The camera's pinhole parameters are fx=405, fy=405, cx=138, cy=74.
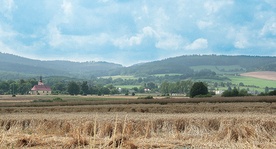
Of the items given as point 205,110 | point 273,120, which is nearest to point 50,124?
point 273,120

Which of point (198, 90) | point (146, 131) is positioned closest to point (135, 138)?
point (146, 131)

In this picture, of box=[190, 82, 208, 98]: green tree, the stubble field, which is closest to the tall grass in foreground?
the stubble field

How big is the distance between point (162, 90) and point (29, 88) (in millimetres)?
48686

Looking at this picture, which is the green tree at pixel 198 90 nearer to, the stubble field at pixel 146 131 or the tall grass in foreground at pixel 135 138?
the stubble field at pixel 146 131

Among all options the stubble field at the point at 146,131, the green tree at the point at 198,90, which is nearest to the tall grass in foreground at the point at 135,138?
the stubble field at the point at 146,131

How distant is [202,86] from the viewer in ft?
266

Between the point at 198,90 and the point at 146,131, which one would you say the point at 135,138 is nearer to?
the point at 146,131

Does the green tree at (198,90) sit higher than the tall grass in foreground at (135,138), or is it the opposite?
the green tree at (198,90)

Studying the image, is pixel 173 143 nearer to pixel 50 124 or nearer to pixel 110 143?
pixel 110 143

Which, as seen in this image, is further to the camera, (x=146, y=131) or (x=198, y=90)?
(x=198, y=90)

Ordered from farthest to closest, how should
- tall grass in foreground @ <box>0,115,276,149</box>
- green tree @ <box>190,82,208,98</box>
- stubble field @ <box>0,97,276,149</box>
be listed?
green tree @ <box>190,82,208,98</box> → stubble field @ <box>0,97,276,149</box> → tall grass in foreground @ <box>0,115,276,149</box>

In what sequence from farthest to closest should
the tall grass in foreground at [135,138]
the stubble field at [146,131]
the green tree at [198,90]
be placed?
the green tree at [198,90]
the stubble field at [146,131]
the tall grass in foreground at [135,138]

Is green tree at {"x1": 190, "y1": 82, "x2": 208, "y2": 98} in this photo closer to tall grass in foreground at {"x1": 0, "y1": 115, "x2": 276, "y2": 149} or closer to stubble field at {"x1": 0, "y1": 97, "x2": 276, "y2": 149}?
stubble field at {"x1": 0, "y1": 97, "x2": 276, "y2": 149}

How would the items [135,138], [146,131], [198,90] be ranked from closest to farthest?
[135,138] < [146,131] < [198,90]
